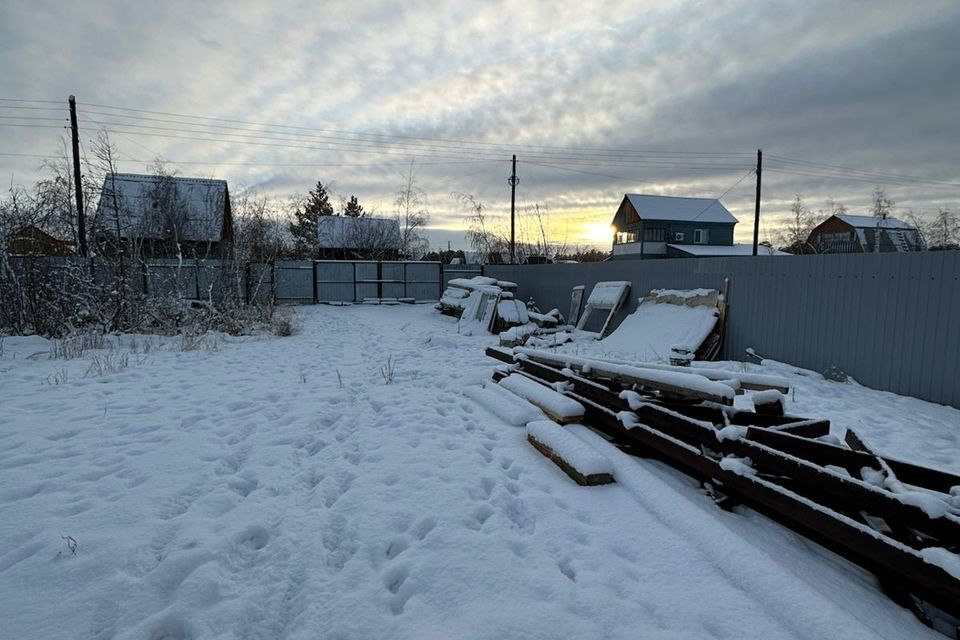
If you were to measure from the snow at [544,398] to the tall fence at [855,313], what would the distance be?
4.51 meters

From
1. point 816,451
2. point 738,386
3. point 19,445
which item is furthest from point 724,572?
point 19,445

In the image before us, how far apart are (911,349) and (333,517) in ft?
22.4

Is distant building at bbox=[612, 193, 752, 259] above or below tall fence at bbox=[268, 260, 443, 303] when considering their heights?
above

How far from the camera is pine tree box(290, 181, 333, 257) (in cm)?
3786

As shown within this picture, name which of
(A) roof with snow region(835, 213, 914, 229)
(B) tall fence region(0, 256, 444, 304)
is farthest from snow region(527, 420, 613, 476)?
(A) roof with snow region(835, 213, 914, 229)

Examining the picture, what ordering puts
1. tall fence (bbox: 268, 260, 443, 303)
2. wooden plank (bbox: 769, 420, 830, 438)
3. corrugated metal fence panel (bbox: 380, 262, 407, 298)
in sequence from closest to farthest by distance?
wooden plank (bbox: 769, 420, 830, 438), tall fence (bbox: 268, 260, 443, 303), corrugated metal fence panel (bbox: 380, 262, 407, 298)

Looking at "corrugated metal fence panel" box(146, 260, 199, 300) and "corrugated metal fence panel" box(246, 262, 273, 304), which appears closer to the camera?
"corrugated metal fence panel" box(146, 260, 199, 300)

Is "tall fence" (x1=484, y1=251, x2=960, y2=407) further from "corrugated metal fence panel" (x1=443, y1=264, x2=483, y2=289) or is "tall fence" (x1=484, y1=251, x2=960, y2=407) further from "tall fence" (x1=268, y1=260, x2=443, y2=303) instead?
"tall fence" (x1=268, y1=260, x2=443, y2=303)

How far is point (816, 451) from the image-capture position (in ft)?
9.84

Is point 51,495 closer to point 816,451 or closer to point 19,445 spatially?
point 19,445

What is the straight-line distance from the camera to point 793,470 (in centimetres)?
274

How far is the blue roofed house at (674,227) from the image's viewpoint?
3534 cm

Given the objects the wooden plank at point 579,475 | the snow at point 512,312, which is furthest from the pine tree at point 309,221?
the wooden plank at point 579,475

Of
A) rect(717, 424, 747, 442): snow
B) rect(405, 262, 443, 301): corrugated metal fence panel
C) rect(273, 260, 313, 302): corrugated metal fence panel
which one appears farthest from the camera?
rect(405, 262, 443, 301): corrugated metal fence panel
